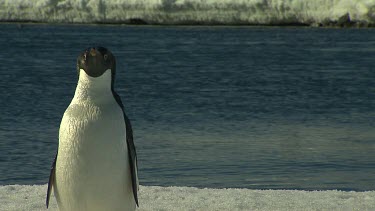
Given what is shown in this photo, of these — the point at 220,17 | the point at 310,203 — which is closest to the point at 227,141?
the point at 310,203

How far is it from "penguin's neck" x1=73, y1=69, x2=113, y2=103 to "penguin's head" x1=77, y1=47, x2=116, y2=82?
25mm

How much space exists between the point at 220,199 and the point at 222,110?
11.4 m


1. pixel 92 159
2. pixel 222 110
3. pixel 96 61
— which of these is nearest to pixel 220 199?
pixel 92 159

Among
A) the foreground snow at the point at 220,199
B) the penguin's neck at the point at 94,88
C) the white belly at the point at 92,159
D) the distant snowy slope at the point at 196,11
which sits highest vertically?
the penguin's neck at the point at 94,88

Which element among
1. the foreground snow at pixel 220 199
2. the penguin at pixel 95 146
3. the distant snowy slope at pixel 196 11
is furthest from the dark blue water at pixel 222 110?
the penguin at pixel 95 146

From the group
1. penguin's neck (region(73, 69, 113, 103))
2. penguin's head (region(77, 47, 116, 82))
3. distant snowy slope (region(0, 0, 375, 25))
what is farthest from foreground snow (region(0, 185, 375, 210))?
distant snowy slope (region(0, 0, 375, 25))

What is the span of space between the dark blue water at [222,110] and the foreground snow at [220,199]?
216 centimetres

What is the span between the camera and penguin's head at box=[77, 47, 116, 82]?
461cm

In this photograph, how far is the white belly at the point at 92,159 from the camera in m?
4.70

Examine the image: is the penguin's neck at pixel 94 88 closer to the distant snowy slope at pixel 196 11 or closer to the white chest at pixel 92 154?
the white chest at pixel 92 154

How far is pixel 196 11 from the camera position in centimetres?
5044

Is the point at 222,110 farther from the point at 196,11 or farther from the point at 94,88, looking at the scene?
the point at 196,11

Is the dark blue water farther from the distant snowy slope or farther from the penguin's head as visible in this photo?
the penguin's head

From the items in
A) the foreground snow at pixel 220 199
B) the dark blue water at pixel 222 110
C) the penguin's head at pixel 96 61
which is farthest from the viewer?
the dark blue water at pixel 222 110
